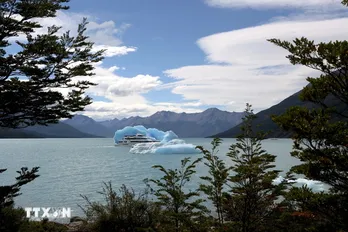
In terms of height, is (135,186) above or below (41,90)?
below

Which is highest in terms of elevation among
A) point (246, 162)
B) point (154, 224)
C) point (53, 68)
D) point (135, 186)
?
point (53, 68)

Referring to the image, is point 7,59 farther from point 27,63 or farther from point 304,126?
point 304,126

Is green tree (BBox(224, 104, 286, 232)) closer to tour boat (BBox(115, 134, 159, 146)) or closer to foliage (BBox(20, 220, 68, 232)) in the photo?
foliage (BBox(20, 220, 68, 232))

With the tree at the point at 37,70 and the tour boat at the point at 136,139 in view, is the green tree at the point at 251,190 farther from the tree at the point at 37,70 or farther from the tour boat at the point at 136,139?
the tour boat at the point at 136,139

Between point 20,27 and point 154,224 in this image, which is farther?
point 154,224

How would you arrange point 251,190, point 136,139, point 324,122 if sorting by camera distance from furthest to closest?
point 136,139, point 251,190, point 324,122

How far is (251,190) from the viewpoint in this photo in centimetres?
554

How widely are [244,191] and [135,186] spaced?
23.2m

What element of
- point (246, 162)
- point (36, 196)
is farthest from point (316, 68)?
point (36, 196)

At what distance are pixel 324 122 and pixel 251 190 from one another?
1.75 metres

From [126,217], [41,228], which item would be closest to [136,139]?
[41,228]

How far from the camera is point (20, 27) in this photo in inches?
283

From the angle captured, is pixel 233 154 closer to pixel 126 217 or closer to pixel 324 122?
pixel 324 122

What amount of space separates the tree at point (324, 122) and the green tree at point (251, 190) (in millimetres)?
650
